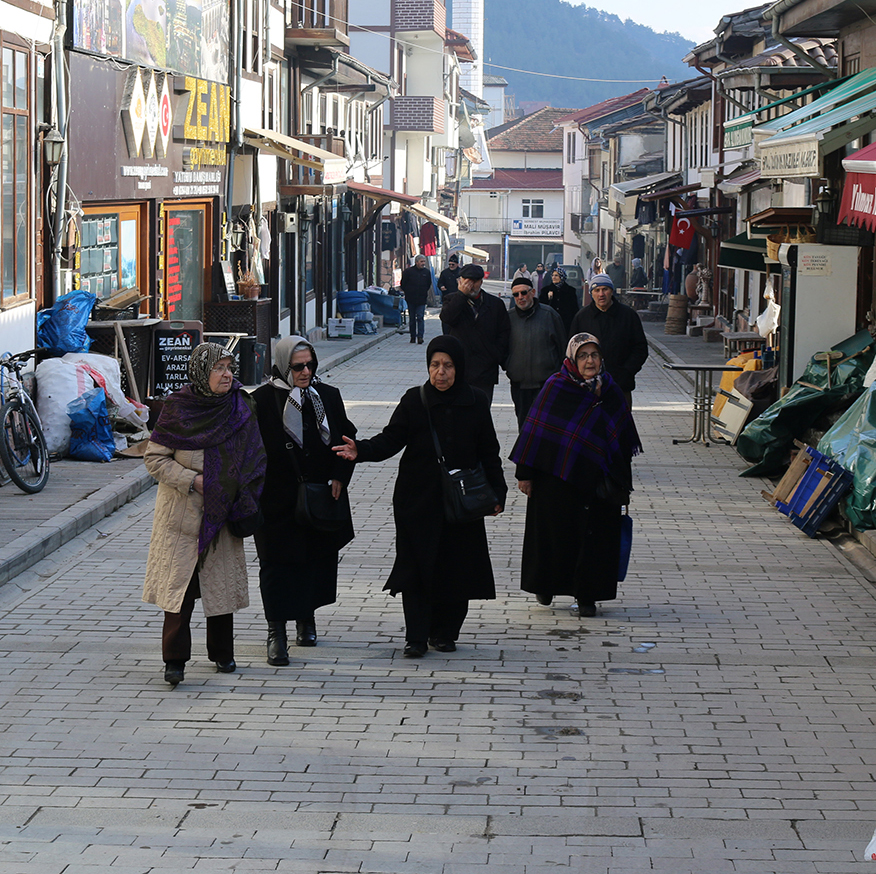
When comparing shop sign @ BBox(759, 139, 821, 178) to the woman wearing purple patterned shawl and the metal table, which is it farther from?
the woman wearing purple patterned shawl

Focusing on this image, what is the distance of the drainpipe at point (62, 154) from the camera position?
1375cm

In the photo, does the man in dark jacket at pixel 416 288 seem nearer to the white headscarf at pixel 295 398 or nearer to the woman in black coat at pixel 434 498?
the woman in black coat at pixel 434 498

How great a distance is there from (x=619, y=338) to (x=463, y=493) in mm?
4894

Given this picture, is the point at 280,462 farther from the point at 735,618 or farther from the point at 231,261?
the point at 231,261

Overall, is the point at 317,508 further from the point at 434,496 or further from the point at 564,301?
the point at 564,301

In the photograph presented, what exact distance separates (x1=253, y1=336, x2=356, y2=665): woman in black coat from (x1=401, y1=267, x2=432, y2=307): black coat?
74.9 feet

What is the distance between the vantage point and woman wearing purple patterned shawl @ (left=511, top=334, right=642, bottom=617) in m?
7.81

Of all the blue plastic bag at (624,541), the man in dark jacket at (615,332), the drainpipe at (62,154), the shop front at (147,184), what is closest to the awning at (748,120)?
the man in dark jacket at (615,332)

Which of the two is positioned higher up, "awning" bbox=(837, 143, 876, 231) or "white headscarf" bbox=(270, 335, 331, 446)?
"awning" bbox=(837, 143, 876, 231)

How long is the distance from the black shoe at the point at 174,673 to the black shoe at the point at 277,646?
0.49 m

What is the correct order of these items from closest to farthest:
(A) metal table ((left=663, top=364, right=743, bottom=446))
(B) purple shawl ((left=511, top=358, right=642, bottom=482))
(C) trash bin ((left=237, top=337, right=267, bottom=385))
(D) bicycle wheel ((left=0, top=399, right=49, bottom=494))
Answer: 1. (B) purple shawl ((left=511, top=358, right=642, bottom=482))
2. (D) bicycle wheel ((left=0, top=399, right=49, bottom=494))
3. (A) metal table ((left=663, top=364, right=743, bottom=446))
4. (C) trash bin ((left=237, top=337, right=267, bottom=385))

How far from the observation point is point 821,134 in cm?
1101

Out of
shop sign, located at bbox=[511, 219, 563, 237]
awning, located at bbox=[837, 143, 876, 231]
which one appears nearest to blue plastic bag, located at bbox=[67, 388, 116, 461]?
awning, located at bbox=[837, 143, 876, 231]

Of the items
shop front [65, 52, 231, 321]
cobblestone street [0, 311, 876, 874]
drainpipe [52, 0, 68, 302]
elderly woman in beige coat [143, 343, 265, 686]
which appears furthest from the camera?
shop front [65, 52, 231, 321]
